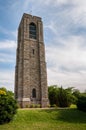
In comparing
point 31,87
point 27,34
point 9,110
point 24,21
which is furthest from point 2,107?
point 24,21

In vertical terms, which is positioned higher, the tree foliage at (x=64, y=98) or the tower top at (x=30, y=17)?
the tower top at (x=30, y=17)

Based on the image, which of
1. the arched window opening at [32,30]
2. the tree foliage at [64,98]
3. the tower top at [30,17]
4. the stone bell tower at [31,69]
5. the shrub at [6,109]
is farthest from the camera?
the tower top at [30,17]

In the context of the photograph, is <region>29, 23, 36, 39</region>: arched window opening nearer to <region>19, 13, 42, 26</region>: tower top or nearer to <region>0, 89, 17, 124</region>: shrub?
<region>19, 13, 42, 26</region>: tower top

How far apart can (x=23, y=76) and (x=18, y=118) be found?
12362 millimetres

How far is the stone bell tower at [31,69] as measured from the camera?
2650 cm

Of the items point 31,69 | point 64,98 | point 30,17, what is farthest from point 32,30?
point 64,98

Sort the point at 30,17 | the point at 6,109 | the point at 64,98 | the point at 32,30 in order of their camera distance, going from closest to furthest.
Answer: the point at 6,109
the point at 64,98
the point at 32,30
the point at 30,17

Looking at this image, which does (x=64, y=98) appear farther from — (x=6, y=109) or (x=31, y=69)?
(x=6, y=109)

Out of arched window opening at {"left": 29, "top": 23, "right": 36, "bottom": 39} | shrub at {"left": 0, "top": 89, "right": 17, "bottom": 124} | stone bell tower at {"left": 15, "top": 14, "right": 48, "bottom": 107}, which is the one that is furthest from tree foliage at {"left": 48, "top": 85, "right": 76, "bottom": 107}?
shrub at {"left": 0, "top": 89, "right": 17, "bottom": 124}

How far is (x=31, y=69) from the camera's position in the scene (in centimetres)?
2814

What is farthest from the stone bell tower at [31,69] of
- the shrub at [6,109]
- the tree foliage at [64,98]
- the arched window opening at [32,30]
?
the shrub at [6,109]

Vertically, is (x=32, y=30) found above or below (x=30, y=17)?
below

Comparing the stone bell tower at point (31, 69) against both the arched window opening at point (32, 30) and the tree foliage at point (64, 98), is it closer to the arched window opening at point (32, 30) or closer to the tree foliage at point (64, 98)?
the arched window opening at point (32, 30)

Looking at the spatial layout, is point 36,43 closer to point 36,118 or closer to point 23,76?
point 23,76
